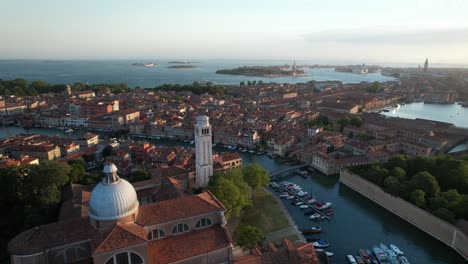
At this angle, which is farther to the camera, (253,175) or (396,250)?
(253,175)

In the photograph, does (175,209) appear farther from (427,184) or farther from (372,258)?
(427,184)

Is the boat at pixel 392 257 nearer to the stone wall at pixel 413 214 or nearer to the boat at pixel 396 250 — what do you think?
the boat at pixel 396 250

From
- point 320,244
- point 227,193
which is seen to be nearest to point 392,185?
point 320,244

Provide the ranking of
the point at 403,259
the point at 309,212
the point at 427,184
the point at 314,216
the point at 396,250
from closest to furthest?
the point at 403,259 < the point at 396,250 < the point at 314,216 < the point at 427,184 < the point at 309,212

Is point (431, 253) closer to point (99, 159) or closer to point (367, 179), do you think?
point (367, 179)

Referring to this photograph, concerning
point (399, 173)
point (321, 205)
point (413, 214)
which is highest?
point (399, 173)

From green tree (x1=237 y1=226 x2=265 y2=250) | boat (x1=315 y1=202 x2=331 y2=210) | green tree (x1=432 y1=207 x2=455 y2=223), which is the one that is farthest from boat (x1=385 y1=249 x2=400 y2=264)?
green tree (x1=237 y1=226 x2=265 y2=250)

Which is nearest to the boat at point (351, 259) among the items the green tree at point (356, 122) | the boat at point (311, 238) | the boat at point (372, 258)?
the boat at point (372, 258)


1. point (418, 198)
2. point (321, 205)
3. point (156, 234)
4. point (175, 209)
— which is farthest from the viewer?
point (321, 205)
